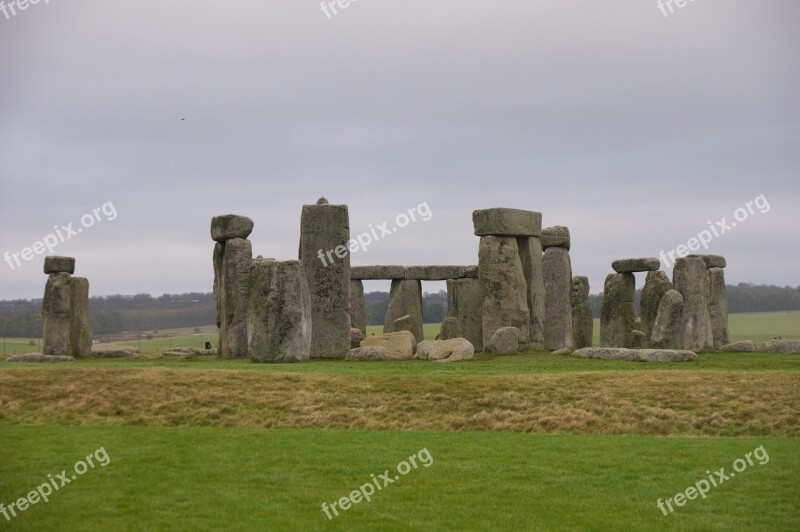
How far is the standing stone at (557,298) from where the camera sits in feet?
90.4

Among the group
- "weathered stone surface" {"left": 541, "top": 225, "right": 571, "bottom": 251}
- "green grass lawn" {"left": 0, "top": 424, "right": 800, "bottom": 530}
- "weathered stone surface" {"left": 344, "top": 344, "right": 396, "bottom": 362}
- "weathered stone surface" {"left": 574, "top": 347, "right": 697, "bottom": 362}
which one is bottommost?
"green grass lawn" {"left": 0, "top": 424, "right": 800, "bottom": 530}

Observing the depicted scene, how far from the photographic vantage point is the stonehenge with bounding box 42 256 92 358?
24734mm

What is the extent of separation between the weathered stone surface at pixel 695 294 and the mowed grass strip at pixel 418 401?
741 centimetres

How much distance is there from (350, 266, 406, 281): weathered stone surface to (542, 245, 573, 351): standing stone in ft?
21.1

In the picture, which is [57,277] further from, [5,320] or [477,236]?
[5,320]

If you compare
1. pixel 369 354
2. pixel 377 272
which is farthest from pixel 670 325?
pixel 377 272

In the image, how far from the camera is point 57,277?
2500 centimetres

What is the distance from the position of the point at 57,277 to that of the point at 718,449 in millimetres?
18045

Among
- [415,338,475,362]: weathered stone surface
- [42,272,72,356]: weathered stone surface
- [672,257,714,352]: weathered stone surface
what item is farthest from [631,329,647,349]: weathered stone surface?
[42,272,72,356]: weathered stone surface

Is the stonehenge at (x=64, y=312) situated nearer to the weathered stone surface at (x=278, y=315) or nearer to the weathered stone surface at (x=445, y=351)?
the weathered stone surface at (x=278, y=315)

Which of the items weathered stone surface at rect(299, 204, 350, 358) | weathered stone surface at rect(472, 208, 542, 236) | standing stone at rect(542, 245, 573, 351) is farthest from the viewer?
standing stone at rect(542, 245, 573, 351)

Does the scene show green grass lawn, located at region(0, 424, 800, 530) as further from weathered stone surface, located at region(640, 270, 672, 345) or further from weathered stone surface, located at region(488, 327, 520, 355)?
weathered stone surface, located at region(640, 270, 672, 345)

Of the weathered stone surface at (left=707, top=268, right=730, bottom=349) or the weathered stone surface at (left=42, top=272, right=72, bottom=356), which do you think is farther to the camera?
the weathered stone surface at (left=707, top=268, right=730, bottom=349)

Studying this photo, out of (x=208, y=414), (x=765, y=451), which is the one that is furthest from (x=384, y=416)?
(x=765, y=451)
